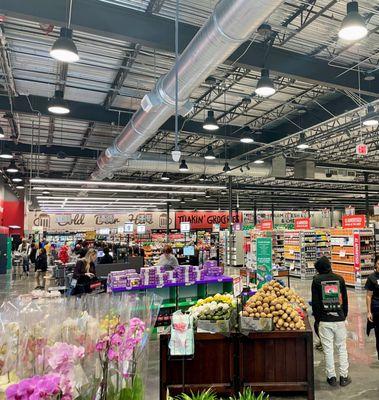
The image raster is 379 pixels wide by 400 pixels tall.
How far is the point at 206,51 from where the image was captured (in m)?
4.09

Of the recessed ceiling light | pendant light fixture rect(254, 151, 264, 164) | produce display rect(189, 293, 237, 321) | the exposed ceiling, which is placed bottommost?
produce display rect(189, 293, 237, 321)

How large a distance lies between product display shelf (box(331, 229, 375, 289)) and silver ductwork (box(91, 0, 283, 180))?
9.23m

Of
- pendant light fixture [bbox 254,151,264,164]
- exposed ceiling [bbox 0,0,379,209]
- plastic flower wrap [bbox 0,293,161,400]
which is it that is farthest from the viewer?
pendant light fixture [bbox 254,151,264,164]

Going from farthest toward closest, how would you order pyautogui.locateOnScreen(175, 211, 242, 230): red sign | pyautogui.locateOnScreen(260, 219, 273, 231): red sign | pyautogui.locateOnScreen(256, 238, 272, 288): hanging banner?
pyautogui.locateOnScreen(175, 211, 242, 230): red sign < pyautogui.locateOnScreen(260, 219, 273, 231): red sign < pyautogui.locateOnScreen(256, 238, 272, 288): hanging banner

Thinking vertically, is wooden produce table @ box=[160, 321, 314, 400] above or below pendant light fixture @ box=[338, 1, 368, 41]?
below

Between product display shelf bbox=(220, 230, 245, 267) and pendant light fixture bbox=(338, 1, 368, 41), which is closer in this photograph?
pendant light fixture bbox=(338, 1, 368, 41)

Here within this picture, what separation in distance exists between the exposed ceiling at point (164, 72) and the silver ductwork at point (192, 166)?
9 centimetres

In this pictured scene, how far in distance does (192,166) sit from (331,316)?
30.6 feet

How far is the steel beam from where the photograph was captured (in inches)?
174

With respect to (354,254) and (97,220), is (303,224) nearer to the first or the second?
(354,254)

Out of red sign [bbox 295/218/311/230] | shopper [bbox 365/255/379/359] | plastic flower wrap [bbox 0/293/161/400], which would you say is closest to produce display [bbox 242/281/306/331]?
shopper [bbox 365/255/379/359]

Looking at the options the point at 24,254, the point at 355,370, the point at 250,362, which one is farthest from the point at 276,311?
the point at 24,254

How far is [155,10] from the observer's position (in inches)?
203

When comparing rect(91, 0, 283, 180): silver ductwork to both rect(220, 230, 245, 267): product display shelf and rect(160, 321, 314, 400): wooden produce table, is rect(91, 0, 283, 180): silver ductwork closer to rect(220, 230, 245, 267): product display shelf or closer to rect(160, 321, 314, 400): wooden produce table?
rect(160, 321, 314, 400): wooden produce table
